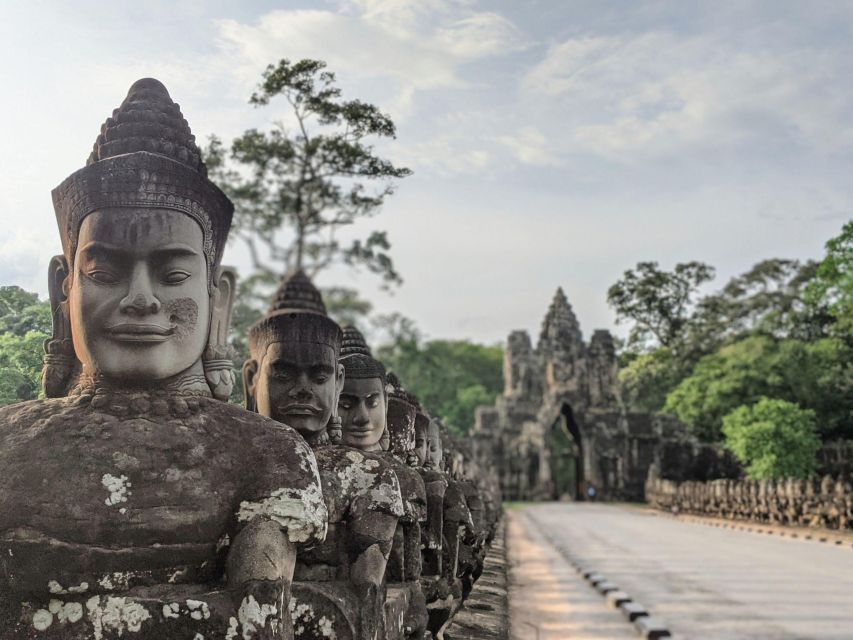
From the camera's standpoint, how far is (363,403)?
5859 millimetres

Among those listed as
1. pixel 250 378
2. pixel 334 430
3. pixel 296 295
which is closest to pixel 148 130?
pixel 250 378

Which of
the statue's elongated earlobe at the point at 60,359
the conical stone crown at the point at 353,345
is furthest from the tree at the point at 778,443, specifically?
the statue's elongated earlobe at the point at 60,359

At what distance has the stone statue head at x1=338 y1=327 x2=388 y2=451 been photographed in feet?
18.9

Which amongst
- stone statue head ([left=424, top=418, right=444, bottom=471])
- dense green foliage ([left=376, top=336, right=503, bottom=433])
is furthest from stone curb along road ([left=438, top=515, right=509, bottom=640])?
dense green foliage ([left=376, top=336, right=503, bottom=433])

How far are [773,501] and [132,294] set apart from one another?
2620cm

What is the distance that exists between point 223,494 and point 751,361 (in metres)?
40.5

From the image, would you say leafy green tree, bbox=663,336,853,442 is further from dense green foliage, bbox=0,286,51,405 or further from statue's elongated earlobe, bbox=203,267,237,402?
statue's elongated earlobe, bbox=203,267,237,402

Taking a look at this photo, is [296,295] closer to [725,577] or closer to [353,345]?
[353,345]

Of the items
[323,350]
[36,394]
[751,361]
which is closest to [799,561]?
[323,350]

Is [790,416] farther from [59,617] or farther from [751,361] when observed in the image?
[59,617]

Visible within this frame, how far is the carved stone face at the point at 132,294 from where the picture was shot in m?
3.03

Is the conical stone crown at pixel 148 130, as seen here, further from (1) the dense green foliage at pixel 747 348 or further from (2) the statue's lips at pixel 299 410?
(1) the dense green foliage at pixel 747 348

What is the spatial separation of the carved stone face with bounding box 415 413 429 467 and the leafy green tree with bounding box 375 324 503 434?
2957cm

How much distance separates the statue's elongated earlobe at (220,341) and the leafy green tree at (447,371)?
111 ft
